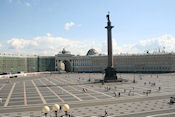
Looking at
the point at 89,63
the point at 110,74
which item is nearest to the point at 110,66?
the point at 110,74

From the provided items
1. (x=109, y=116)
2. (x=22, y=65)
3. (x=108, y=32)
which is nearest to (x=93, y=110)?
(x=109, y=116)

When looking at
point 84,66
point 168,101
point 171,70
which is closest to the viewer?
point 168,101

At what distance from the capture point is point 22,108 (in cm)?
2848

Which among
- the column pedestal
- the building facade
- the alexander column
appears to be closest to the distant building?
the building facade

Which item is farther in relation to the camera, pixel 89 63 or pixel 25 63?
pixel 89 63

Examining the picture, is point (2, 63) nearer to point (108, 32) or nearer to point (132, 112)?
point (108, 32)

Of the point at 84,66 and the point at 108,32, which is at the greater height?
the point at 108,32

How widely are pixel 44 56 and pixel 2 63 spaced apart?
126ft

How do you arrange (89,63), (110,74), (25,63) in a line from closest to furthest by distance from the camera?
(110,74), (25,63), (89,63)

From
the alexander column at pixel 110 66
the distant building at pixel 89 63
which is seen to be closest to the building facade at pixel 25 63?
the distant building at pixel 89 63

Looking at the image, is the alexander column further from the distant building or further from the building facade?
the building facade

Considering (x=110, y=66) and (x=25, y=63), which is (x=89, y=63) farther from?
(x=110, y=66)

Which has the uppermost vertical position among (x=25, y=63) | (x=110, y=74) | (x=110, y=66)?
(x=25, y=63)

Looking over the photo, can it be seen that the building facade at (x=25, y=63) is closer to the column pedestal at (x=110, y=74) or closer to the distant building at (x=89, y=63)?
the distant building at (x=89, y=63)
